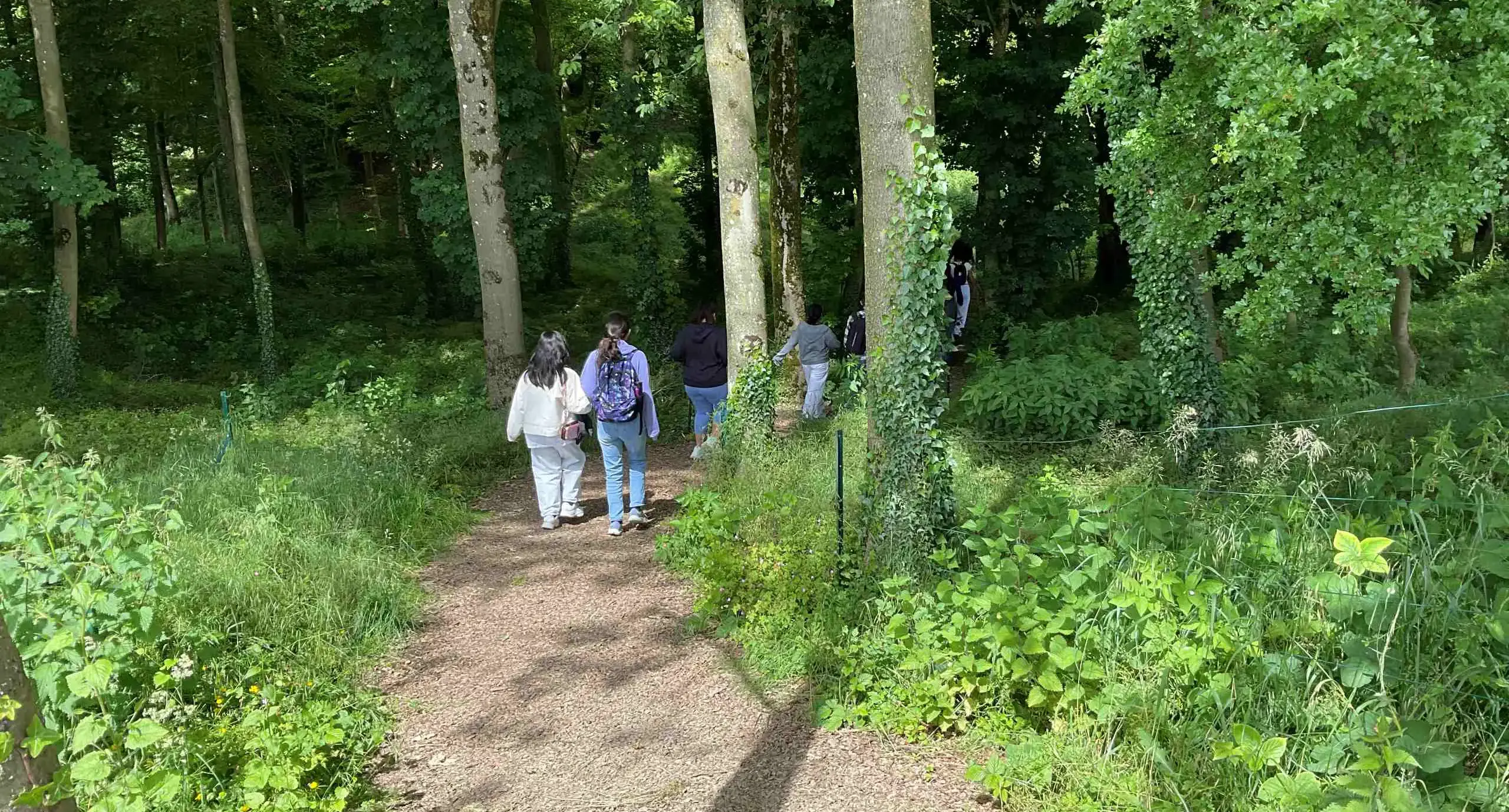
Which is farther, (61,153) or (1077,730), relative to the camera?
(61,153)

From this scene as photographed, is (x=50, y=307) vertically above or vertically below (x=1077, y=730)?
above

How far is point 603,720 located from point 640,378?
3.74 m

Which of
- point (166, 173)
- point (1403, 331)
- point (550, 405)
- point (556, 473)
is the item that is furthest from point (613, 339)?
point (166, 173)

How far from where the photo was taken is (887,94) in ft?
19.1

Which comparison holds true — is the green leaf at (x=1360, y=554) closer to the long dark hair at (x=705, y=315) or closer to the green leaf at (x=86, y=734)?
the green leaf at (x=86, y=734)

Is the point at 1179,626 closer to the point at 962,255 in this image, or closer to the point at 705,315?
the point at 705,315

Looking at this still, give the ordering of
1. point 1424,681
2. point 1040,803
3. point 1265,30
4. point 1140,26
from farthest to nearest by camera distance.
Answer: point 1140,26
point 1265,30
point 1040,803
point 1424,681

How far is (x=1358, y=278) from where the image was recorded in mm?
7539

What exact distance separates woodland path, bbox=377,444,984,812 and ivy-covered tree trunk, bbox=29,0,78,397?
14013 millimetres

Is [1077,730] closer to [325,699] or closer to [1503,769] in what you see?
[1503,769]

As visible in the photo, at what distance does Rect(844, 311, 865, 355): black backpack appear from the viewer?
1221 centimetres

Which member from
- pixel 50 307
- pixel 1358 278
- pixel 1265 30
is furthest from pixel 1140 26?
pixel 50 307

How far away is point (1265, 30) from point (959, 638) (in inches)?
230

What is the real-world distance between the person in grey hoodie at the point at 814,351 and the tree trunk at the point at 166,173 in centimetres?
2100
